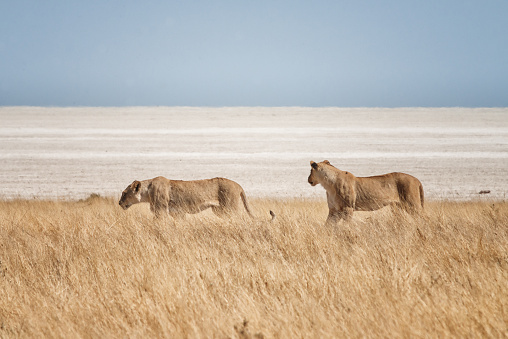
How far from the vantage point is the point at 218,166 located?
24.3 meters

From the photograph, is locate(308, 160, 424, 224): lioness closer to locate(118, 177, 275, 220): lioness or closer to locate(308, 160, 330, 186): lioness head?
locate(308, 160, 330, 186): lioness head

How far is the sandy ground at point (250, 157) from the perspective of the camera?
1866cm

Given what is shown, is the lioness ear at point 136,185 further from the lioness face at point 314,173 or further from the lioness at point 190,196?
the lioness face at point 314,173

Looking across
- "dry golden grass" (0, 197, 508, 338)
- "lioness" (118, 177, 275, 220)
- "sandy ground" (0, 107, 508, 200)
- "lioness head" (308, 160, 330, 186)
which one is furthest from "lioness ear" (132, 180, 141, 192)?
"sandy ground" (0, 107, 508, 200)

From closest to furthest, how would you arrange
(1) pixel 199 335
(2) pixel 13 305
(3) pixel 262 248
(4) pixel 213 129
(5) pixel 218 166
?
(1) pixel 199 335
(2) pixel 13 305
(3) pixel 262 248
(5) pixel 218 166
(4) pixel 213 129

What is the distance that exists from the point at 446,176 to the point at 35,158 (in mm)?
17279

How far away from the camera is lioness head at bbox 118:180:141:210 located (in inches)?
392

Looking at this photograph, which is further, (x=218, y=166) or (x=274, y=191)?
(x=218, y=166)

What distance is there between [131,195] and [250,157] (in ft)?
58.9

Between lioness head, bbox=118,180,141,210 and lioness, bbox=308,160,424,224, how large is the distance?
9.75 ft

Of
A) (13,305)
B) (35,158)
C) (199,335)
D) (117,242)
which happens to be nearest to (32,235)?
(117,242)

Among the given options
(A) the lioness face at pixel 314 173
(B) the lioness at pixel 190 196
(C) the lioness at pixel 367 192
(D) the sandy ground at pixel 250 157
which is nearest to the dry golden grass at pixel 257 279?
(C) the lioness at pixel 367 192

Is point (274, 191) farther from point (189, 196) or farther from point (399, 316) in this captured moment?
point (399, 316)

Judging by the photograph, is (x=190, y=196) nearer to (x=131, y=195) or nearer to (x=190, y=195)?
(x=190, y=195)
